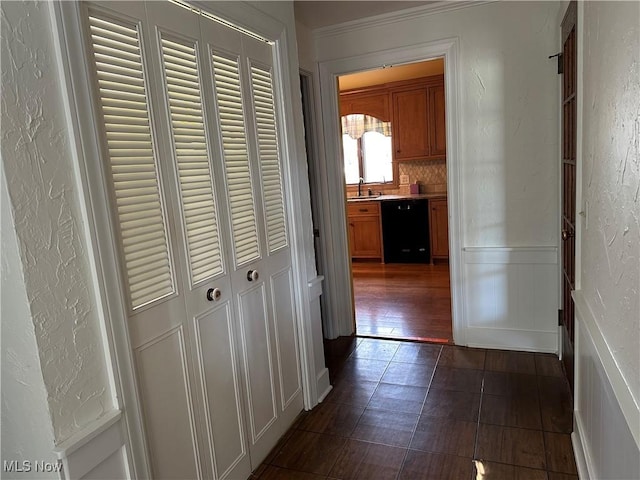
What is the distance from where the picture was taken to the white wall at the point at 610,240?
1082 millimetres

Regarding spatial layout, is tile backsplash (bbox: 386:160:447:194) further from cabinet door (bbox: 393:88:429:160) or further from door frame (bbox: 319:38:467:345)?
door frame (bbox: 319:38:467:345)

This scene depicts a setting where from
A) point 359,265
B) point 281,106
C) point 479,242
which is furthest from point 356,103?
point 281,106

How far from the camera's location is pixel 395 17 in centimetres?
317

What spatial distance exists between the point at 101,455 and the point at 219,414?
63 centimetres

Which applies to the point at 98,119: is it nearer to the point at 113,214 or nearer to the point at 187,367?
the point at 113,214

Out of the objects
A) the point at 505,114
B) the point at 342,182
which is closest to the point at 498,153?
the point at 505,114

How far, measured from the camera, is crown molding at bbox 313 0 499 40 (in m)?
2.99

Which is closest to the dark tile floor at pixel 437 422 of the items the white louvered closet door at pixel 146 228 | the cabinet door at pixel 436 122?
the white louvered closet door at pixel 146 228

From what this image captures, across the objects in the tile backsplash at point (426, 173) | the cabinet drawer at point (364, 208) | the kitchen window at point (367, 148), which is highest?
the kitchen window at point (367, 148)

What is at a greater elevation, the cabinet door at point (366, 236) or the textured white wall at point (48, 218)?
the textured white wall at point (48, 218)

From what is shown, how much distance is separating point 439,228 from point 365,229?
1042mm

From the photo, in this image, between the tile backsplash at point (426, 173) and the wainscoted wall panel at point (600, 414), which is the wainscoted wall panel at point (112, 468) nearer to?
the wainscoted wall panel at point (600, 414)

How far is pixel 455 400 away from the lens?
261 centimetres

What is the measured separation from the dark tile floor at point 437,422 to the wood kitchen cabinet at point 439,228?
9.25ft
